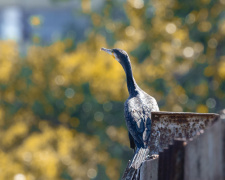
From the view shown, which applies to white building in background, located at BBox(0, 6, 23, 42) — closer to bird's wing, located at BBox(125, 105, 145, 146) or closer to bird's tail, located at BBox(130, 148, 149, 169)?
bird's wing, located at BBox(125, 105, 145, 146)

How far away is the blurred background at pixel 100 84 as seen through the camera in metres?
14.5

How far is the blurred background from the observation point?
1452 centimetres

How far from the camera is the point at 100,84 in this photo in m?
15.4

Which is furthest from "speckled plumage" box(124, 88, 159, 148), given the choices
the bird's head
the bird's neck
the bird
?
the bird's head

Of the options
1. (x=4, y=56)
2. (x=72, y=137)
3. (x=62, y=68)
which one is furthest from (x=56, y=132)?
(x=4, y=56)

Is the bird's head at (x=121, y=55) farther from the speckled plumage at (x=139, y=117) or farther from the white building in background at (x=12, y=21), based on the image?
the white building in background at (x=12, y=21)

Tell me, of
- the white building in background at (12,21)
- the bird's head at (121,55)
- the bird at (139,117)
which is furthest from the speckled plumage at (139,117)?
the white building in background at (12,21)

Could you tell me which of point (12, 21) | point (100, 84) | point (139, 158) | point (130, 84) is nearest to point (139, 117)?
point (130, 84)

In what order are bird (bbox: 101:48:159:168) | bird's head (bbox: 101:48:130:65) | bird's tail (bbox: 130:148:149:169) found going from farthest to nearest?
bird's head (bbox: 101:48:130:65) < bird (bbox: 101:48:159:168) < bird's tail (bbox: 130:148:149:169)

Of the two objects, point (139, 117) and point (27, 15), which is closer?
point (139, 117)

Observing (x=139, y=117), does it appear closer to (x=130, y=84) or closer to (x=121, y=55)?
(x=130, y=84)

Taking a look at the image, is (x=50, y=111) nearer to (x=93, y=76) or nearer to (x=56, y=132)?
(x=56, y=132)

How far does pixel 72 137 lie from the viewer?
16.7 metres

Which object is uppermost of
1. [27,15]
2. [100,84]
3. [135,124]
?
[27,15]
